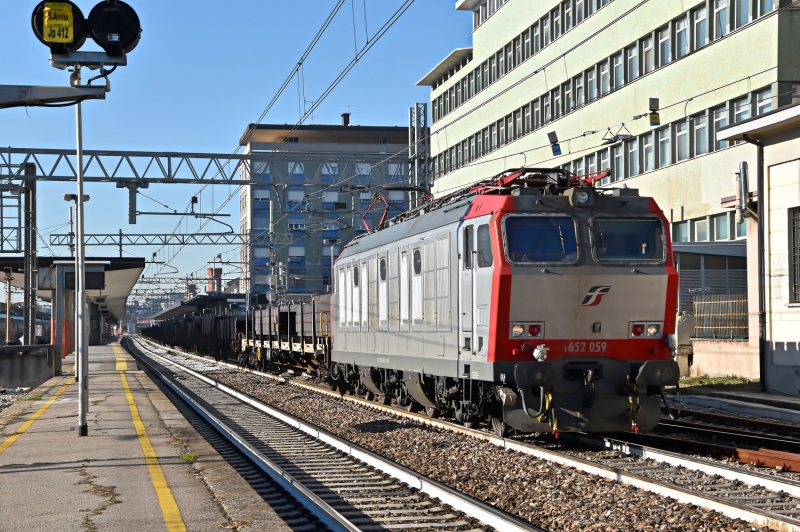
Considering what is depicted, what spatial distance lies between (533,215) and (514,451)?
10.0ft

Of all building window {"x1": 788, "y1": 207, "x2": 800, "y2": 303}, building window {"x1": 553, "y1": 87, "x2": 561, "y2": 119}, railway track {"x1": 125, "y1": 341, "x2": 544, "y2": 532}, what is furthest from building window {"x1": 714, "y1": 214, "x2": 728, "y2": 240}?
railway track {"x1": 125, "y1": 341, "x2": 544, "y2": 532}

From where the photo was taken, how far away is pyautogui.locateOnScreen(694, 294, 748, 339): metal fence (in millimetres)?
26781

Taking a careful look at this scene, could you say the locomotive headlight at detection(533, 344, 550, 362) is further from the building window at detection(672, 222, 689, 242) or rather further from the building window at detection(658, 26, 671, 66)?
the building window at detection(658, 26, 671, 66)

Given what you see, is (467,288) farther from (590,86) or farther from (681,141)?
(590,86)

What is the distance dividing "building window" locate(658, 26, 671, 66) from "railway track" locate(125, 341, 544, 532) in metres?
23.9

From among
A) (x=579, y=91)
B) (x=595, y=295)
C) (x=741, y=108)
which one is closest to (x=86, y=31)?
(x=595, y=295)

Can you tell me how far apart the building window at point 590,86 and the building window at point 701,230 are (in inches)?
348

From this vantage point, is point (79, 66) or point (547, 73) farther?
point (547, 73)

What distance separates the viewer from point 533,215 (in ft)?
45.2

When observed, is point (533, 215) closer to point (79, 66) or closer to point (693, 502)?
point (693, 502)

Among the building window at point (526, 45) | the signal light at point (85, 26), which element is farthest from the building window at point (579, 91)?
the signal light at point (85, 26)

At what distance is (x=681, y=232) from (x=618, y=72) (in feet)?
24.4

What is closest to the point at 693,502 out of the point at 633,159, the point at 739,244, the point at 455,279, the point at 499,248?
the point at 499,248

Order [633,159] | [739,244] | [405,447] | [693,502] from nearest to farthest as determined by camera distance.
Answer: [693,502] → [405,447] → [739,244] → [633,159]
